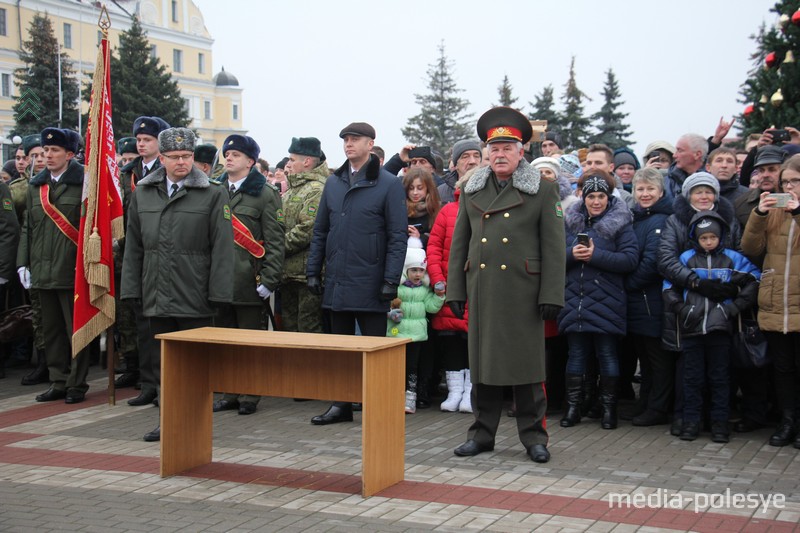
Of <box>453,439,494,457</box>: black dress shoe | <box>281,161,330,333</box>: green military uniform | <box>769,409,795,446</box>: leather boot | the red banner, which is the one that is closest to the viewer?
<box>453,439,494,457</box>: black dress shoe

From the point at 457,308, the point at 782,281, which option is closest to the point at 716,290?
the point at 782,281

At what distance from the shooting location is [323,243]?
8.76m

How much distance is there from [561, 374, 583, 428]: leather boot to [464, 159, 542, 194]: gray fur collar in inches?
83.8

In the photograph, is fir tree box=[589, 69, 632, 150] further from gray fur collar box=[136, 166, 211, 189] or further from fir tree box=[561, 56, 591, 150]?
gray fur collar box=[136, 166, 211, 189]

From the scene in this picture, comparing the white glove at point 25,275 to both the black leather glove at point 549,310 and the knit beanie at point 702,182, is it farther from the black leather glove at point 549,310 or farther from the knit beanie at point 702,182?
the knit beanie at point 702,182

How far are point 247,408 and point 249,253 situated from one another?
1470 mm

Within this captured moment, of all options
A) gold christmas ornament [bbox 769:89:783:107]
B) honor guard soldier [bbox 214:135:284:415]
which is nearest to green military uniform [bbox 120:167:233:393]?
honor guard soldier [bbox 214:135:284:415]

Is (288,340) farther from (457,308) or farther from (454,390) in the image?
(454,390)

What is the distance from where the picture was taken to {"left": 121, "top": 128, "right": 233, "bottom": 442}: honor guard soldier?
7.93 metres

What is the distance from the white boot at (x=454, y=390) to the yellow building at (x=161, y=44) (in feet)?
196

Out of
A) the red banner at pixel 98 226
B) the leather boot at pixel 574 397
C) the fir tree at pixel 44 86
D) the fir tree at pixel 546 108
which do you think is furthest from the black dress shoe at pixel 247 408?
the fir tree at pixel 44 86

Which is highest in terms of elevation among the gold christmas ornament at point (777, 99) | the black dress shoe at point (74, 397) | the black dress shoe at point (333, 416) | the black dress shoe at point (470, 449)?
the gold christmas ornament at point (777, 99)

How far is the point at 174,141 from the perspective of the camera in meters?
7.98

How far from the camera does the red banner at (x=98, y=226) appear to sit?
917 centimetres
